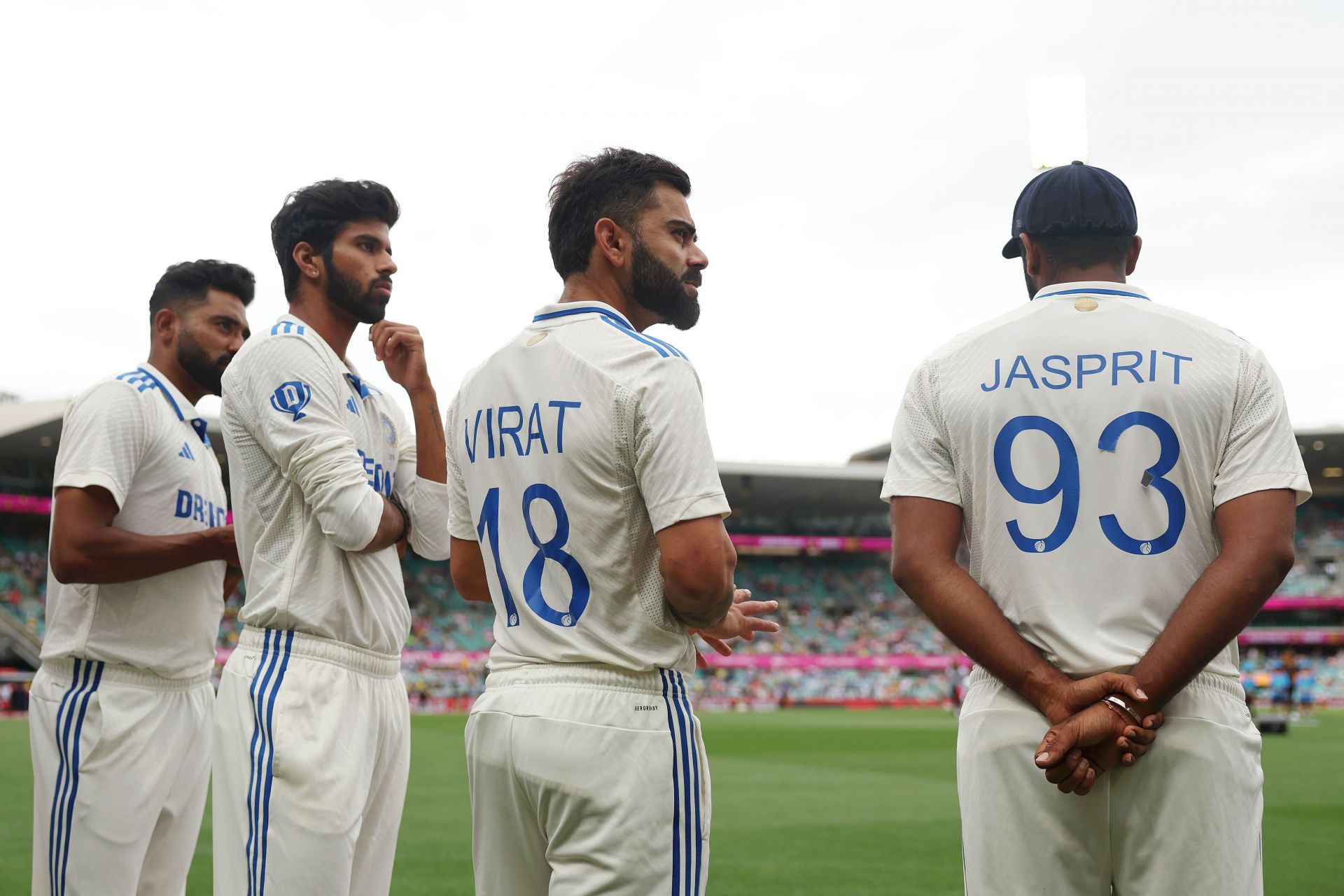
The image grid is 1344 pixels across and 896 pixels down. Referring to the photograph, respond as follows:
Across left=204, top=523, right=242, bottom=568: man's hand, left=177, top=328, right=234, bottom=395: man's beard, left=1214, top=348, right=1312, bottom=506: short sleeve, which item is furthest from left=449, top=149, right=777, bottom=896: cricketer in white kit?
left=177, top=328, right=234, bottom=395: man's beard

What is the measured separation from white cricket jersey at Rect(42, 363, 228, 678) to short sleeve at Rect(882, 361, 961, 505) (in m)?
2.22

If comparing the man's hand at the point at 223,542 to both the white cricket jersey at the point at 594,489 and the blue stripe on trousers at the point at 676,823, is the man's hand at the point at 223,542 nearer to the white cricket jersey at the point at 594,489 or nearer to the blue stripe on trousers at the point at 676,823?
the white cricket jersey at the point at 594,489

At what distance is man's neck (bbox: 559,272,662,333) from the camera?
2.76 m

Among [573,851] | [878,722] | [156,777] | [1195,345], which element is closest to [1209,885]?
[1195,345]

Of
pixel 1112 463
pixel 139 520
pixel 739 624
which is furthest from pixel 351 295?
pixel 1112 463

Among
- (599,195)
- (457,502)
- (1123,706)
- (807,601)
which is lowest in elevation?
(807,601)

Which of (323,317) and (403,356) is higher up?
(323,317)

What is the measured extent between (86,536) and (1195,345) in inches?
120

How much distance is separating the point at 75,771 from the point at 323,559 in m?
1.23

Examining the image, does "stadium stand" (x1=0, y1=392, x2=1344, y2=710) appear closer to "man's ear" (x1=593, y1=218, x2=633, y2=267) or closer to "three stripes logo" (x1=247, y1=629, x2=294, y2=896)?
"three stripes logo" (x1=247, y1=629, x2=294, y2=896)

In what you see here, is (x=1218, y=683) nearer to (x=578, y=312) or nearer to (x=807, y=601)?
(x=578, y=312)

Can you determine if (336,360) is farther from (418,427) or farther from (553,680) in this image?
(553,680)

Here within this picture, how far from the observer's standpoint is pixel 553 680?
2.47 m

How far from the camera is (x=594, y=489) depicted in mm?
2500
